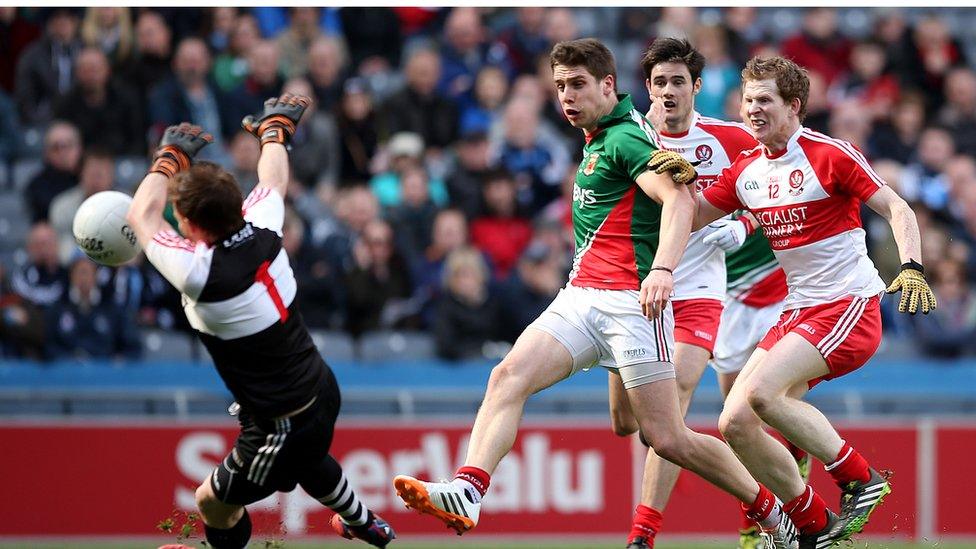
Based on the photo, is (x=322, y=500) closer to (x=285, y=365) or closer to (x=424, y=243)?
(x=285, y=365)

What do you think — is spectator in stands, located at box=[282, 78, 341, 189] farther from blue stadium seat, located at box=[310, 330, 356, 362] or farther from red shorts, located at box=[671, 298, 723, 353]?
red shorts, located at box=[671, 298, 723, 353]

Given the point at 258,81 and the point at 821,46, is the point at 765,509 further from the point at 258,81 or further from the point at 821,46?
the point at 821,46

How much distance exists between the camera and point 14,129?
546 inches

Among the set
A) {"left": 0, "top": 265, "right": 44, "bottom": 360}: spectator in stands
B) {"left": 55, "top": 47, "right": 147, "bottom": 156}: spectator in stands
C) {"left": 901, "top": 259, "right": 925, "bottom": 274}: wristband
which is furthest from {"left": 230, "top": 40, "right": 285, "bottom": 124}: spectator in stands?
{"left": 901, "top": 259, "right": 925, "bottom": 274}: wristband

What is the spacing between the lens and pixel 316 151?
13703 mm

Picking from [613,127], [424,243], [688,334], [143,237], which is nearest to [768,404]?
[688,334]

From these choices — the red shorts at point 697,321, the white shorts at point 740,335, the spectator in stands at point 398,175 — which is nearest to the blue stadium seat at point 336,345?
the spectator in stands at point 398,175

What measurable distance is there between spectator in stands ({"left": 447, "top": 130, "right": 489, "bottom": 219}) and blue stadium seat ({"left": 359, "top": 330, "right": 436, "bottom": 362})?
143 cm

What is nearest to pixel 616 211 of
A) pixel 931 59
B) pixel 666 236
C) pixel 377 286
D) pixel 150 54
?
pixel 666 236

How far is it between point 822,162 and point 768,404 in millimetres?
1311

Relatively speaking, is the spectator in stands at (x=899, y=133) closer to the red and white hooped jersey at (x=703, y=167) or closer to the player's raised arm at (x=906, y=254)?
the red and white hooped jersey at (x=703, y=167)

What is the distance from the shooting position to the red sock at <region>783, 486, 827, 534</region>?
722cm

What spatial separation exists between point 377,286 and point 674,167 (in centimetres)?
656

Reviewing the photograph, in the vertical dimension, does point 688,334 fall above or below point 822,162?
below
